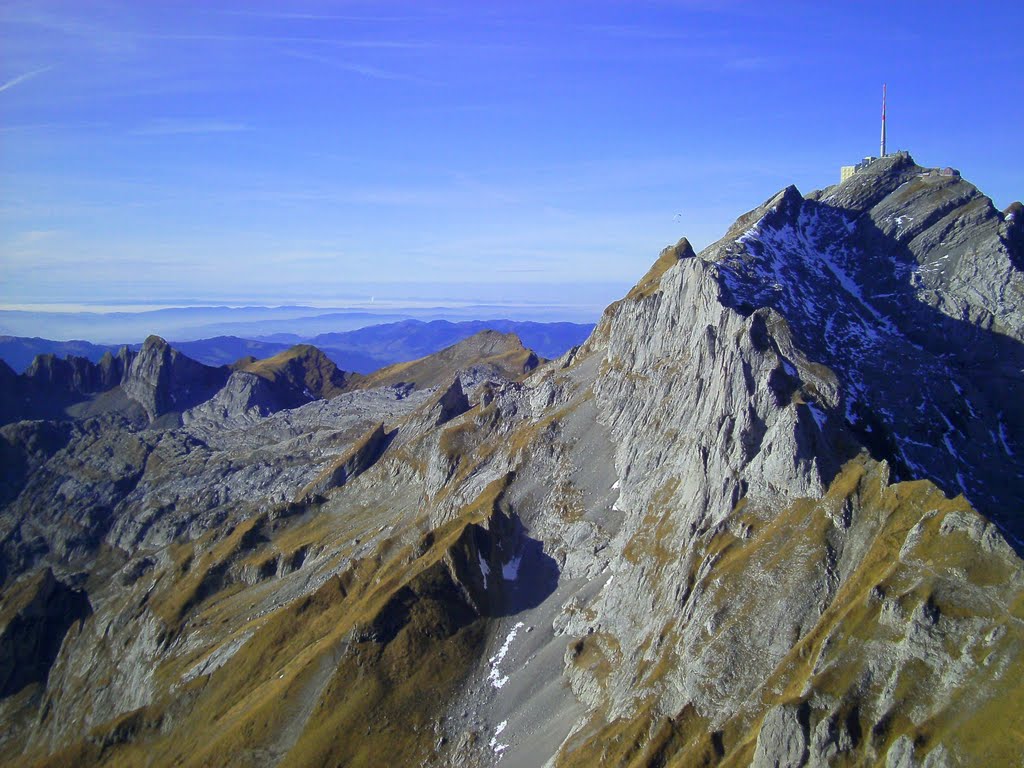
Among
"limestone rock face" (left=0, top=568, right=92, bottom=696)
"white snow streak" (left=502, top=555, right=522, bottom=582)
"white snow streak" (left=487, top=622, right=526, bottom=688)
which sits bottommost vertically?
"limestone rock face" (left=0, top=568, right=92, bottom=696)

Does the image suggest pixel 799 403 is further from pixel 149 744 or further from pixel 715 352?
pixel 149 744

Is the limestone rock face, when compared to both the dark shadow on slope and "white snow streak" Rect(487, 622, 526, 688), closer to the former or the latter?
the dark shadow on slope

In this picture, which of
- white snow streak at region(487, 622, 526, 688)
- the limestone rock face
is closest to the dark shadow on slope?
white snow streak at region(487, 622, 526, 688)

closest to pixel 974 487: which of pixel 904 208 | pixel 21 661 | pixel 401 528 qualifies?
pixel 904 208

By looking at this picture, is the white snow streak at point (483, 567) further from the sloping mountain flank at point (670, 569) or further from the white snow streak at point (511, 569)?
the white snow streak at point (511, 569)

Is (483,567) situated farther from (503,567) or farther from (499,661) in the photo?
(499,661)

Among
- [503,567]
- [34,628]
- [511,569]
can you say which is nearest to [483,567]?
[503,567]

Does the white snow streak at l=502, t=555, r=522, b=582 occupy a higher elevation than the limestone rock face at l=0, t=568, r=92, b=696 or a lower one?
higher

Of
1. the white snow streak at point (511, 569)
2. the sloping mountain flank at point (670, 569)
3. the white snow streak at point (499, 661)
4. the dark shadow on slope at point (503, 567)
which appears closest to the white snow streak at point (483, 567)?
the dark shadow on slope at point (503, 567)
